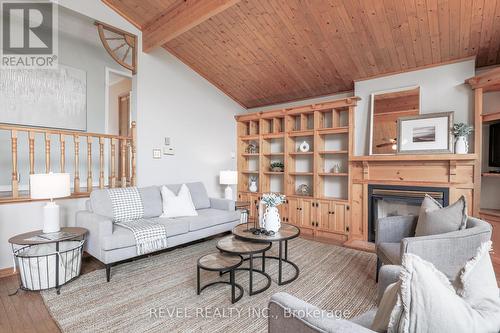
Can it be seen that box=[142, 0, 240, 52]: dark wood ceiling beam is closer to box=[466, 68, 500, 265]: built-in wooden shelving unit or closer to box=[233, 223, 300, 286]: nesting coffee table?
box=[233, 223, 300, 286]: nesting coffee table

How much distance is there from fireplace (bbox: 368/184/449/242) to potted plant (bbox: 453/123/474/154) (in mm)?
539

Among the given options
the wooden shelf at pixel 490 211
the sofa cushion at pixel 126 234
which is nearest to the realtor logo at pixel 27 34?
the sofa cushion at pixel 126 234

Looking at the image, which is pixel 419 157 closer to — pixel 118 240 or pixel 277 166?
pixel 277 166

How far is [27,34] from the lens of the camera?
382 cm

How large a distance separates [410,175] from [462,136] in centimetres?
76

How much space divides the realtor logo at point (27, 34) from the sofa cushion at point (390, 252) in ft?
16.6

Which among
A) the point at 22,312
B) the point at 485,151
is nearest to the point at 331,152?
the point at 485,151

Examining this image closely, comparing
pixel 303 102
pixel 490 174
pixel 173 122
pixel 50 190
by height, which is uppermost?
pixel 303 102

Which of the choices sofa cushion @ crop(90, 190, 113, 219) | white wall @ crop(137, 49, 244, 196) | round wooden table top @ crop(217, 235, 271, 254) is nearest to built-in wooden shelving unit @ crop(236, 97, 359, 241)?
white wall @ crop(137, 49, 244, 196)

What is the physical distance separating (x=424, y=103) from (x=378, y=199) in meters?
1.51

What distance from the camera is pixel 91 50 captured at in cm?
452

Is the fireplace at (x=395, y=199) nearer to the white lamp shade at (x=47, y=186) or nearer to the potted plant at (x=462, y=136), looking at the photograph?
the potted plant at (x=462, y=136)

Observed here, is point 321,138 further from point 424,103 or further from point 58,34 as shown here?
point 58,34

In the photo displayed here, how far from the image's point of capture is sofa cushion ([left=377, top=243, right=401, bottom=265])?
2062 mm
